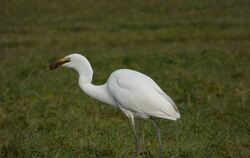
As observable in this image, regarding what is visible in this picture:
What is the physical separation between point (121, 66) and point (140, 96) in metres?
7.87

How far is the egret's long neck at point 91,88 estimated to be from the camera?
7180 millimetres

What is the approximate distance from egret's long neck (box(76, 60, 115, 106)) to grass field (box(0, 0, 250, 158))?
0.48 m

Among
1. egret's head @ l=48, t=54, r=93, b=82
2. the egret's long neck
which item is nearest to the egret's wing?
the egret's long neck

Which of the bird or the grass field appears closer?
the bird

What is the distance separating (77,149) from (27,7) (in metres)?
21.7

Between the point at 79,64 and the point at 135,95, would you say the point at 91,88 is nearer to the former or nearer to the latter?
the point at 79,64

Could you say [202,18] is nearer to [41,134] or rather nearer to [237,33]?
[237,33]

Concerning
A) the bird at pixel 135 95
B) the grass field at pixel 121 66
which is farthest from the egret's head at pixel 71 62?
the grass field at pixel 121 66

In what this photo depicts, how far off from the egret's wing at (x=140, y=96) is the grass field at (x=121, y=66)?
17.0 inches

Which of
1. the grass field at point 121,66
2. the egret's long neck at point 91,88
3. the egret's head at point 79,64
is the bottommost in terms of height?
the grass field at point 121,66

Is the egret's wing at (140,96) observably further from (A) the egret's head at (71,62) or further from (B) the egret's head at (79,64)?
(A) the egret's head at (71,62)

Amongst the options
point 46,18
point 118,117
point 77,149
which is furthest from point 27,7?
point 77,149

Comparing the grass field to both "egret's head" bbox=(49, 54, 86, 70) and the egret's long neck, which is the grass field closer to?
the egret's long neck

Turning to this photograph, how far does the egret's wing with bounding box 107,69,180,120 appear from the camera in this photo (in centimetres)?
680
